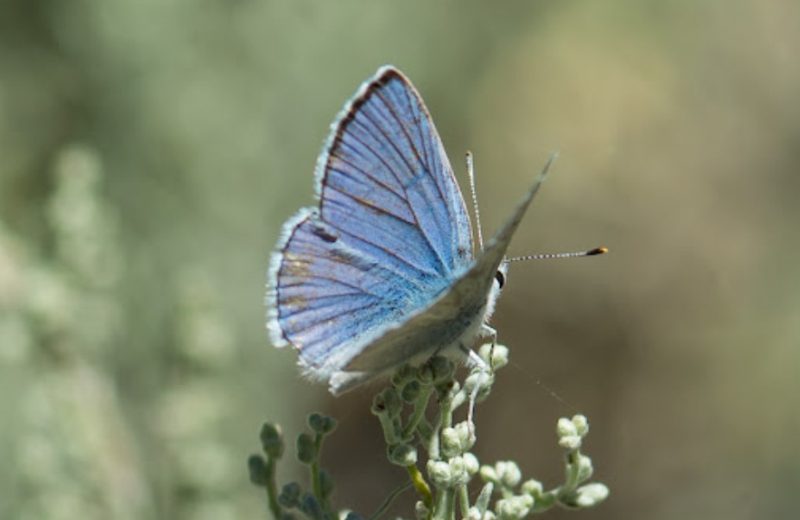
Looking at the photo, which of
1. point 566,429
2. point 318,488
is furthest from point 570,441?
point 318,488

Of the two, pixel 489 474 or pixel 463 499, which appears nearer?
pixel 463 499

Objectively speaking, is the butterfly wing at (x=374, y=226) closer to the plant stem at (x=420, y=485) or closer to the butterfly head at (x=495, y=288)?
the butterfly head at (x=495, y=288)

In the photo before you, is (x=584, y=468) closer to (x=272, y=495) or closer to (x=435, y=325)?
(x=435, y=325)

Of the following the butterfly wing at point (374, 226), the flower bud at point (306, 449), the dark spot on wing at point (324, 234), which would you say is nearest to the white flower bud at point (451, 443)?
the flower bud at point (306, 449)

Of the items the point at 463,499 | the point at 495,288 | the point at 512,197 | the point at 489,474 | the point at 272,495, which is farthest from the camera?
the point at 512,197

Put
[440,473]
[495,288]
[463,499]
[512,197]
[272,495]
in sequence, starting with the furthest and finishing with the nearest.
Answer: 1. [512,197]
2. [495,288]
3. [272,495]
4. [463,499]
5. [440,473]

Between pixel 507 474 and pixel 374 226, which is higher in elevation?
pixel 374 226
